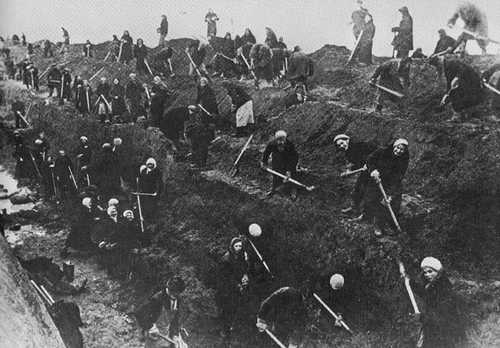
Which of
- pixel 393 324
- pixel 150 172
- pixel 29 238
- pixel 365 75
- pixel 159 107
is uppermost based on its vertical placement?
pixel 365 75

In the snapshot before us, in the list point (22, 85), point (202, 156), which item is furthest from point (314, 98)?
point (22, 85)

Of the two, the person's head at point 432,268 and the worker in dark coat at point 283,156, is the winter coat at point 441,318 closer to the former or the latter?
the person's head at point 432,268

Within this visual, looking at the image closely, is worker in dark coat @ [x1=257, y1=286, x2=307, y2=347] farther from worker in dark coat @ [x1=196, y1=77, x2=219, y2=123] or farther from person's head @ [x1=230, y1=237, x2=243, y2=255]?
worker in dark coat @ [x1=196, y1=77, x2=219, y2=123]

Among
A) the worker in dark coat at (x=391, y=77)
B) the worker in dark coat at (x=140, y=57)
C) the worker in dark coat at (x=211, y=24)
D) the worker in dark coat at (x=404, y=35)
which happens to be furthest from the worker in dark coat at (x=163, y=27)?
the worker in dark coat at (x=391, y=77)

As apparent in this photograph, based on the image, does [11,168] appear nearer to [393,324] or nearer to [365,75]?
[365,75]

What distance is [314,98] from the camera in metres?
15.1

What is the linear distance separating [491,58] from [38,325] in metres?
12.6

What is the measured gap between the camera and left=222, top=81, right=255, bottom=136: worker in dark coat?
Result: 528 inches

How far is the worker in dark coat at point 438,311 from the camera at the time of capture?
751 centimetres

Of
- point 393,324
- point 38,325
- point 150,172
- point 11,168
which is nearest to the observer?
point 38,325

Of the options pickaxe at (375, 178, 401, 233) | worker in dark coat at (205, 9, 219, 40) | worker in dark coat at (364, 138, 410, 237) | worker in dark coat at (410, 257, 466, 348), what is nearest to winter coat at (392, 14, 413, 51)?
worker in dark coat at (364, 138, 410, 237)

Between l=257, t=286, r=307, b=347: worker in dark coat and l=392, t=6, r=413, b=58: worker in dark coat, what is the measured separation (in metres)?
9.32

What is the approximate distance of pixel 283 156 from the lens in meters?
10.4

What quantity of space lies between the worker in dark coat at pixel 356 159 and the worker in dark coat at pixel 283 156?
101cm
